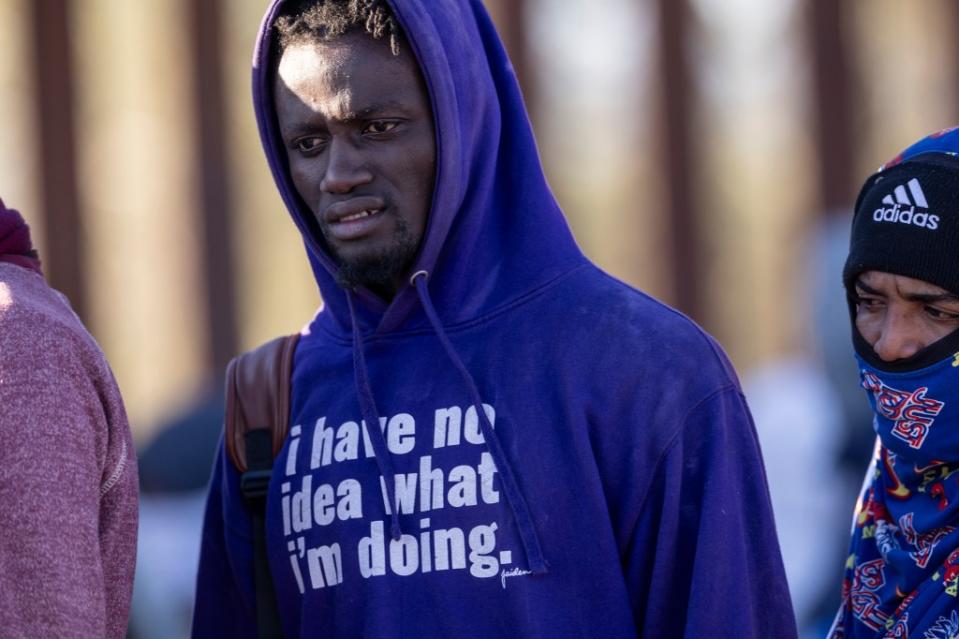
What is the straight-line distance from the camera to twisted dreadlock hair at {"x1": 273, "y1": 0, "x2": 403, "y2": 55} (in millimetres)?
2541

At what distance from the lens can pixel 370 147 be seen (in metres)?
2.54

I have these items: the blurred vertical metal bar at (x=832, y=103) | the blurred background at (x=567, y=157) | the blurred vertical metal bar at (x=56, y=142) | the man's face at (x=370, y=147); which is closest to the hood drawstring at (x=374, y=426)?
the man's face at (x=370, y=147)

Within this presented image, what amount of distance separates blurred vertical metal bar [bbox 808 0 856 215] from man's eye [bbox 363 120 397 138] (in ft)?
15.4

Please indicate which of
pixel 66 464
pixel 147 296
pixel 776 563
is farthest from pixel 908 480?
pixel 147 296

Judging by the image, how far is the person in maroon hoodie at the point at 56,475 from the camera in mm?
1955

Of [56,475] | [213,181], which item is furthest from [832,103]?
[56,475]

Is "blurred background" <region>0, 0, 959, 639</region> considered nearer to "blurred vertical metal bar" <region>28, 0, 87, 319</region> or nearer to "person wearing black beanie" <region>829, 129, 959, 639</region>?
"blurred vertical metal bar" <region>28, 0, 87, 319</region>

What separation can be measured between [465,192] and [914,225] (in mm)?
756

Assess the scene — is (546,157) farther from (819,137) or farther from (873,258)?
(873,258)

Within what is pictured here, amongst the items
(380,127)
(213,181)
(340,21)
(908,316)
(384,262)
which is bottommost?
(213,181)

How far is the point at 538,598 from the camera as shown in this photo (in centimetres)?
238

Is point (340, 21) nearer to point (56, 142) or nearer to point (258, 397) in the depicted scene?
point (258, 397)

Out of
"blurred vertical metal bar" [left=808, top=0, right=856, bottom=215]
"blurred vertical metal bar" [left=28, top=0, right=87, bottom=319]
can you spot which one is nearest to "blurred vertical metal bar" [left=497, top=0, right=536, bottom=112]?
"blurred vertical metal bar" [left=808, top=0, right=856, bottom=215]

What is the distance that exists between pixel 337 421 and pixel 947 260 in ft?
3.46
